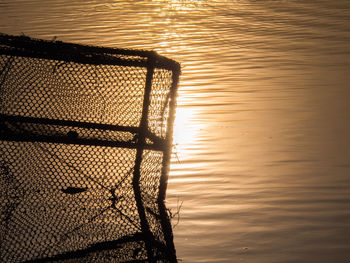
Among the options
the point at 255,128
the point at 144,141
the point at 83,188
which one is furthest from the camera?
the point at 255,128

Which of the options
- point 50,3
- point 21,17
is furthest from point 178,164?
point 50,3

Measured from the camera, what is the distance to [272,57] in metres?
6.48

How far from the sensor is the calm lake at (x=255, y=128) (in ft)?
8.46

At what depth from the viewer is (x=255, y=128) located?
4219mm

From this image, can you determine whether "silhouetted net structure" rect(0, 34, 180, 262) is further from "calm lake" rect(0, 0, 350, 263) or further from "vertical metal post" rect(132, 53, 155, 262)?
"calm lake" rect(0, 0, 350, 263)

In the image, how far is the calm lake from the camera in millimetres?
2578

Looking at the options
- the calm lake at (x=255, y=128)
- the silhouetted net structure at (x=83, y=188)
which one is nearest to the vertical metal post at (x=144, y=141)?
the silhouetted net structure at (x=83, y=188)

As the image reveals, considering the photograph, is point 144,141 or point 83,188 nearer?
point 144,141

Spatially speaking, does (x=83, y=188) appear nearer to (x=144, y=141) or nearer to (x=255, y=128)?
(x=144, y=141)

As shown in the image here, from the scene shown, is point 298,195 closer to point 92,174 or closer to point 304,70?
point 92,174

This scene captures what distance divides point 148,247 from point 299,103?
2.63 meters

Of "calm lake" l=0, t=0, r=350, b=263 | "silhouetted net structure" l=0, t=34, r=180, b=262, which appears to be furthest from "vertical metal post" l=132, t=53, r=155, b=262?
"calm lake" l=0, t=0, r=350, b=263

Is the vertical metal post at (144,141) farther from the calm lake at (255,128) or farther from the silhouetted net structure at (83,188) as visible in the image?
the calm lake at (255,128)

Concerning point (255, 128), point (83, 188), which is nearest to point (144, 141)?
point (83, 188)
